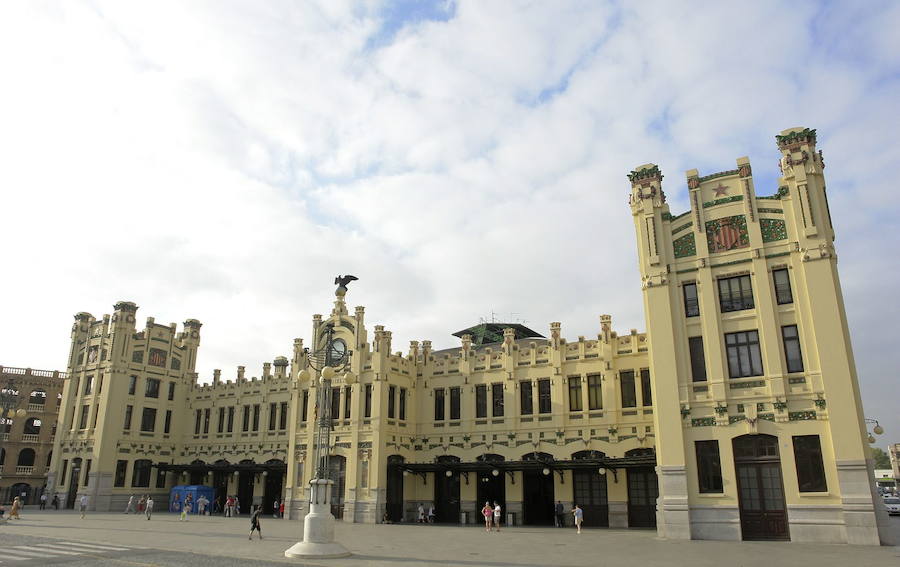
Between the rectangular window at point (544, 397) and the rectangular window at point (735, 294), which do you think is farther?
the rectangular window at point (544, 397)

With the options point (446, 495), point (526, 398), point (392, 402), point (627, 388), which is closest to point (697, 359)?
point (627, 388)

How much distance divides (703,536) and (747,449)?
413 centimetres

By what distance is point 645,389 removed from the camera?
3625cm

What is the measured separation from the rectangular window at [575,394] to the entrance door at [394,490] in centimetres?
1181

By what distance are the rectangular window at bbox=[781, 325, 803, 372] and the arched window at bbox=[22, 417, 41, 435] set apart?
67.6 metres

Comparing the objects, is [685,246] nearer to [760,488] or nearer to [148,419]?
[760,488]

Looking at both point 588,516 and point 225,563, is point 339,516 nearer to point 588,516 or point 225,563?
point 588,516

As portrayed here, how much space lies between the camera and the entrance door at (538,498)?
38.2 meters

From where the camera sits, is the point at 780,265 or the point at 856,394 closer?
the point at 856,394

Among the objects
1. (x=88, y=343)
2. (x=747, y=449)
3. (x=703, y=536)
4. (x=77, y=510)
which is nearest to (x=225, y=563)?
(x=703, y=536)

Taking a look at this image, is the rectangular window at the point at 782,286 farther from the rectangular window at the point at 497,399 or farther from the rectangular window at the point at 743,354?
the rectangular window at the point at 497,399

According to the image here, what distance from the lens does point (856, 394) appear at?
83.3ft

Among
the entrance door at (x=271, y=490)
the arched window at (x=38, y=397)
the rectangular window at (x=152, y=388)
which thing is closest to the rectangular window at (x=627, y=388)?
the entrance door at (x=271, y=490)

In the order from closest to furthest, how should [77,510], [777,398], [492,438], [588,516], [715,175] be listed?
1. [777,398]
2. [715,175]
3. [588,516]
4. [492,438]
5. [77,510]
